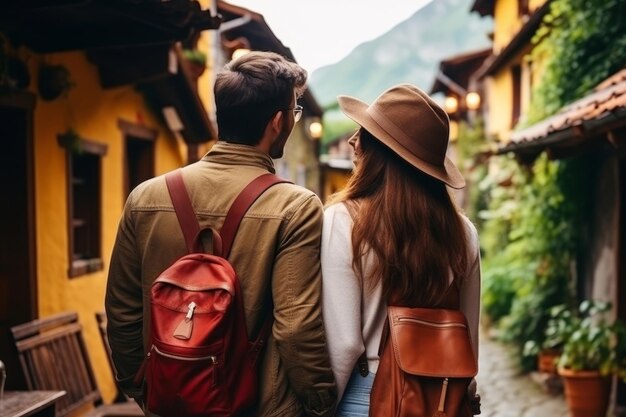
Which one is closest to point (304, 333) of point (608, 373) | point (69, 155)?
point (69, 155)

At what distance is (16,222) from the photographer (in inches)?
209

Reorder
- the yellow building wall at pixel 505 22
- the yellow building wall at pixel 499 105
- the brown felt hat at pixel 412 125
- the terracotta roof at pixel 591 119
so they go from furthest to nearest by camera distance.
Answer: the yellow building wall at pixel 499 105 → the yellow building wall at pixel 505 22 → the terracotta roof at pixel 591 119 → the brown felt hat at pixel 412 125

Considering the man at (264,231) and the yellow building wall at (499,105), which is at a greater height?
the yellow building wall at (499,105)

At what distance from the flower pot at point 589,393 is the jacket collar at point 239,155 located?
5272 mm

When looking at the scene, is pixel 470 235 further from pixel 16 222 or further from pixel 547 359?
pixel 547 359

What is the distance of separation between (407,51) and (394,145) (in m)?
172

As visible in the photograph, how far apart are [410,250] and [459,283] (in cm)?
21

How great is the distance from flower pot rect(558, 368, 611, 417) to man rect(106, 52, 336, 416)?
5.09 m

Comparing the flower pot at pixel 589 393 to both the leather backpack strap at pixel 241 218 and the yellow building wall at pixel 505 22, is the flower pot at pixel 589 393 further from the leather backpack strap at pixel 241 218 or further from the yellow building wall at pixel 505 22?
the yellow building wall at pixel 505 22

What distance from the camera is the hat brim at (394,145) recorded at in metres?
2.38

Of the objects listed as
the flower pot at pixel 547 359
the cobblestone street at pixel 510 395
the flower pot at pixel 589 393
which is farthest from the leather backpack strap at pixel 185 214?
the flower pot at pixel 547 359

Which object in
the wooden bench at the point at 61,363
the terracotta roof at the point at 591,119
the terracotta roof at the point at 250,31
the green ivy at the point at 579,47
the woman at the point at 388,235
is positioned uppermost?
the terracotta roof at the point at 250,31

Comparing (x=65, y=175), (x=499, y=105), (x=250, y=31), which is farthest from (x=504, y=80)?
(x=65, y=175)

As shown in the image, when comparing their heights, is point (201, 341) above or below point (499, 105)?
below
